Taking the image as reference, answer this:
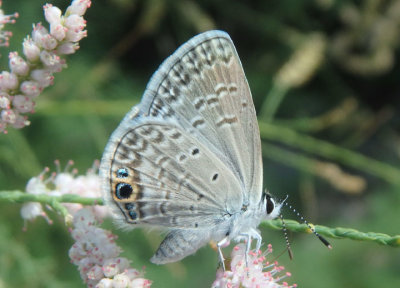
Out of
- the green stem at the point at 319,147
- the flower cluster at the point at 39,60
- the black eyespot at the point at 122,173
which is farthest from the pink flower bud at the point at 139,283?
the green stem at the point at 319,147

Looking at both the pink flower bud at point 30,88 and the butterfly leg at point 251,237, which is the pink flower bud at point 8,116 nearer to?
the pink flower bud at point 30,88

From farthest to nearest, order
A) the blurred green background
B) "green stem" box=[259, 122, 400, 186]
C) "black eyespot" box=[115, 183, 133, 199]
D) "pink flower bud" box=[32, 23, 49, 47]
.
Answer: the blurred green background, "green stem" box=[259, 122, 400, 186], "black eyespot" box=[115, 183, 133, 199], "pink flower bud" box=[32, 23, 49, 47]

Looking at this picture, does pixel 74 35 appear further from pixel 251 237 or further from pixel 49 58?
pixel 251 237

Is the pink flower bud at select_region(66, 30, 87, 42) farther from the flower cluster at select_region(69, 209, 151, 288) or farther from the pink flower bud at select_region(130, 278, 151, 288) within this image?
the pink flower bud at select_region(130, 278, 151, 288)

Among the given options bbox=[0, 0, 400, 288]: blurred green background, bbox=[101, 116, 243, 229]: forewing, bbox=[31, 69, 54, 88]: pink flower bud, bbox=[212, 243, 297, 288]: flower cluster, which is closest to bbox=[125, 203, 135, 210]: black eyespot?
bbox=[101, 116, 243, 229]: forewing

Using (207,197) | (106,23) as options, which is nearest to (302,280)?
(207,197)

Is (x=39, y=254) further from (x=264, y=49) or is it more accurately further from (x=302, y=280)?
(x=264, y=49)
